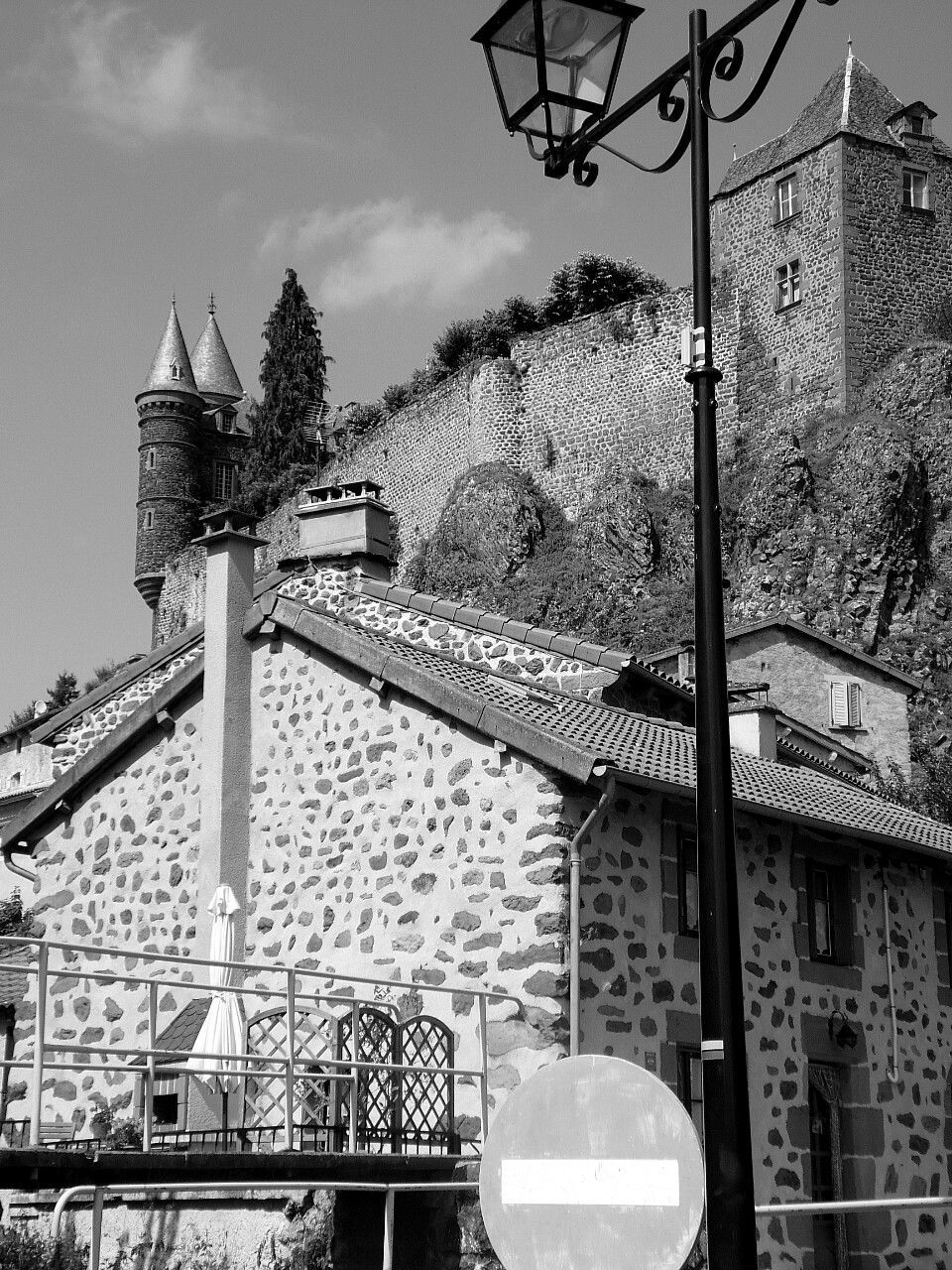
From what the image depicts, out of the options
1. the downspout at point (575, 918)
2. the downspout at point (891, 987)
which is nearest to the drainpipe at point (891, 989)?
the downspout at point (891, 987)

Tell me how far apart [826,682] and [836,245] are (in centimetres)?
2060

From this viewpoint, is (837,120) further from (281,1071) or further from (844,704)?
(281,1071)

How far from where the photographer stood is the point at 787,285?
4969cm

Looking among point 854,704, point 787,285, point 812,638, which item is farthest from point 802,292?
point 854,704

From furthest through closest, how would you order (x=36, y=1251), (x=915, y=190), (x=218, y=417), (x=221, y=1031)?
1. (x=218, y=417)
2. (x=915, y=190)
3. (x=221, y=1031)
4. (x=36, y=1251)

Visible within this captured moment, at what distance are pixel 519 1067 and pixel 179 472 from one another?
210 feet

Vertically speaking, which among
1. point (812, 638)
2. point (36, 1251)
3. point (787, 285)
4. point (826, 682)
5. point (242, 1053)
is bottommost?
point (36, 1251)

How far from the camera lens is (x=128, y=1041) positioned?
1459 centimetres

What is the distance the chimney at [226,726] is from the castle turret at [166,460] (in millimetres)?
55774

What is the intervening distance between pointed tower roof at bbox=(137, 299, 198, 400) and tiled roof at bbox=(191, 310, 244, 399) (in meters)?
4.15

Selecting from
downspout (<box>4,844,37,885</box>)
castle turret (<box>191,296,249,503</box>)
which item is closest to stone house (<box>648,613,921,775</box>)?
downspout (<box>4,844,37,885</box>)

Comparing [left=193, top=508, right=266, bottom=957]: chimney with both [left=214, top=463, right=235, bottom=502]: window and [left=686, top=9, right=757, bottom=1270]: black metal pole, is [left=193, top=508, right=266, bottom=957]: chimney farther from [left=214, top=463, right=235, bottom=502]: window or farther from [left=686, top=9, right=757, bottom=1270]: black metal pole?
[left=214, top=463, right=235, bottom=502]: window

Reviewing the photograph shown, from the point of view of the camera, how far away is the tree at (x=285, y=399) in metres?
70.5

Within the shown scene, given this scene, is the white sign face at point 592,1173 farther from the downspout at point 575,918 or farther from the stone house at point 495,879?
the downspout at point 575,918
